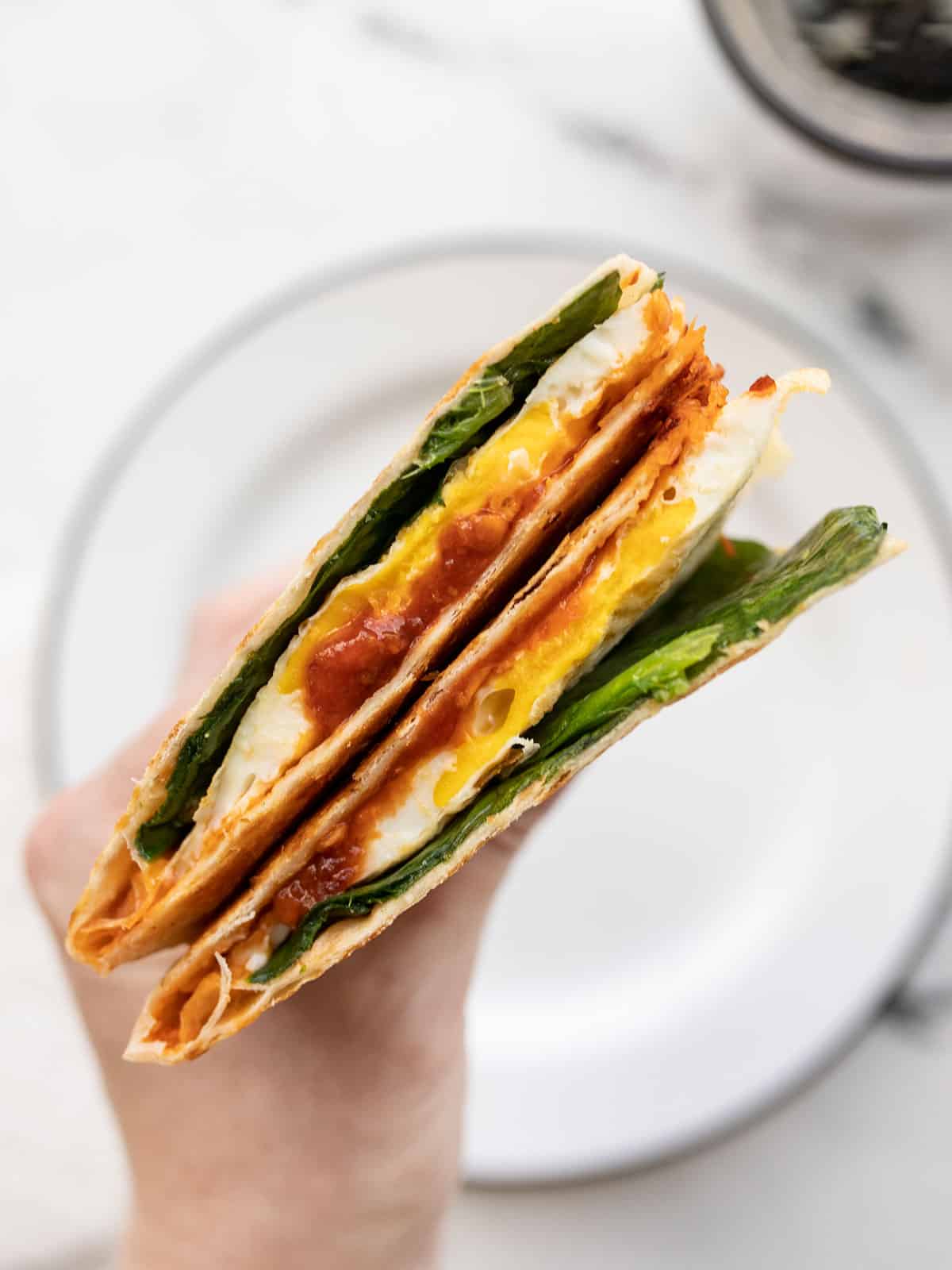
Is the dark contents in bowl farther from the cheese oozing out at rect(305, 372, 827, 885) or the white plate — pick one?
the cheese oozing out at rect(305, 372, 827, 885)

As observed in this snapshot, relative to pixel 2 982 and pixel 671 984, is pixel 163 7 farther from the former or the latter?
pixel 671 984

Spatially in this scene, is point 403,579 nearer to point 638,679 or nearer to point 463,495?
point 463,495

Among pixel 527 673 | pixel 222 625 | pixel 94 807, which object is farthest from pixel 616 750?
pixel 527 673

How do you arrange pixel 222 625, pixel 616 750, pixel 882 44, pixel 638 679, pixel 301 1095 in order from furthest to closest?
pixel 616 750 → pixel 882 44 → pixel 222 625 → pixel 301 1095 → pixel 638 679

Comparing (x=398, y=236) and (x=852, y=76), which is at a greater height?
(x=398, y=236)

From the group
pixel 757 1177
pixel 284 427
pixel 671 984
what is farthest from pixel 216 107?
pixel 757 1177

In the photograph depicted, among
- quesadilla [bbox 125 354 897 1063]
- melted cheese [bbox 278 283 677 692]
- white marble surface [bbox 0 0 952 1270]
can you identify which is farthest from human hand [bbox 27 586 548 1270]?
white marble surface [bbox 0 0 952 1270]

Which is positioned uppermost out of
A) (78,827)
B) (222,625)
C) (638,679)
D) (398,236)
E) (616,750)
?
(398,236)
